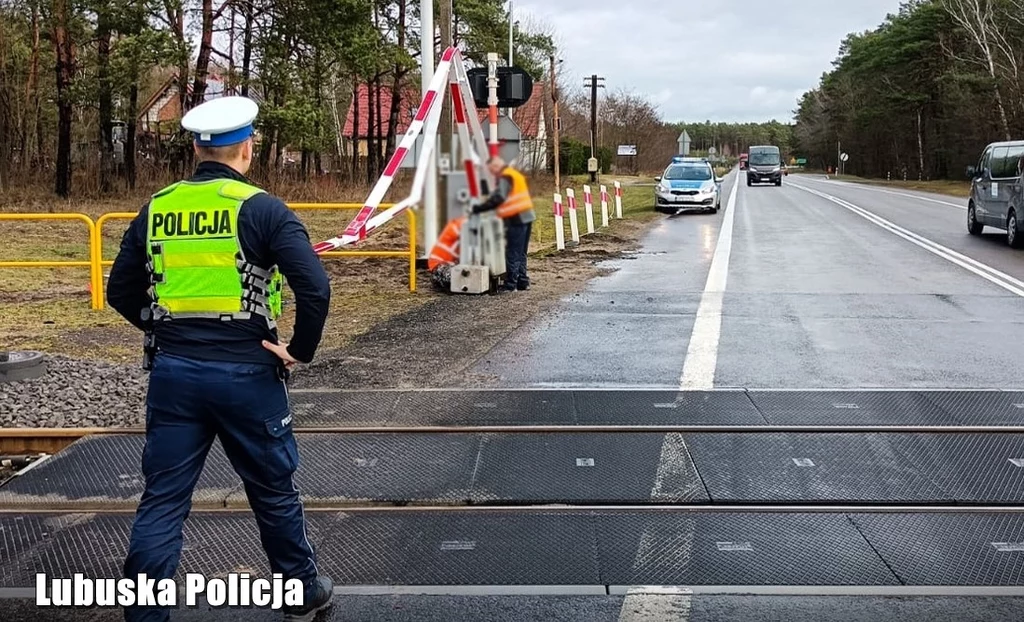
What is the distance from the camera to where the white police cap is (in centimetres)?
392

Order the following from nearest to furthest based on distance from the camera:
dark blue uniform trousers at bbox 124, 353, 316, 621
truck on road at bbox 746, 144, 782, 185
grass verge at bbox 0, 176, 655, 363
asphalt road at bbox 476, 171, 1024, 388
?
1. dark blue uniform trousers at bbox 124, 353, 316, 621
2. asphalt road at bbox 476, 171, 1024, 388
3. grass verge at bbox 0, 176, 655, 363
4. truck on road at bbox 746, 144, 782, 185

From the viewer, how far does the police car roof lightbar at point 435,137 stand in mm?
1905

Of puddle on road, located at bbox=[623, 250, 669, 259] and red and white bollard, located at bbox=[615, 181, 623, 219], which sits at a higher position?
red and white bollard, located at bbox=[615, 181, 623, 219]

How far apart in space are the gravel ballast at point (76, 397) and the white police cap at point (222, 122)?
4.49 metres

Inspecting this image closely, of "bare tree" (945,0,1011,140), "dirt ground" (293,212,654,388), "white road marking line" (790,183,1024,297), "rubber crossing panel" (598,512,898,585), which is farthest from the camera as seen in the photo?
"bare tree" (945,0,1011,140)

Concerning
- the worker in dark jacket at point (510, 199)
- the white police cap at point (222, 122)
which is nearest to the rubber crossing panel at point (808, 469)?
the white police cap at point (222, 122)

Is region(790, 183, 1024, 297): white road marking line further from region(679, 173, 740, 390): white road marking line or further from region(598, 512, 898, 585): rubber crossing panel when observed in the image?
region(598, 512, 898, 585): rubber crossing panel

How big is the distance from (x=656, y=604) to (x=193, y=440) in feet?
7.34

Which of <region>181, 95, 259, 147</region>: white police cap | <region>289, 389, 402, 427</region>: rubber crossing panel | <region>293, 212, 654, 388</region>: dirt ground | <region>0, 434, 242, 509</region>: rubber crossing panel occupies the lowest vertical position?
<region>0, 434, 242, 509</region>: rubber crossing panel

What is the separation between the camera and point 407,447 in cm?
721

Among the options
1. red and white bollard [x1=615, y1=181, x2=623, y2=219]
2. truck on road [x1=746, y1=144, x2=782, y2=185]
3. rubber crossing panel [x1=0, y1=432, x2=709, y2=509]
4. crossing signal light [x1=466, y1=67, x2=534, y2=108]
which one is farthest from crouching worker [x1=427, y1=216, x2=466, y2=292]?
truck on road [x1=746, y1=144, x2=782, y2=185]

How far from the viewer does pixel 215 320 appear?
3.98 m

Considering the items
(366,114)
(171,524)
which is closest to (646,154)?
(366,114)

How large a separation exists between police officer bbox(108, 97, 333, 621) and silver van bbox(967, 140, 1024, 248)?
65.8 ft
